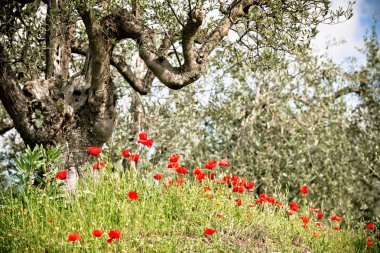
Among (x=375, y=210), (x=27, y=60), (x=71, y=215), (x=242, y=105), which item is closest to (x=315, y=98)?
(x=242, y=105)

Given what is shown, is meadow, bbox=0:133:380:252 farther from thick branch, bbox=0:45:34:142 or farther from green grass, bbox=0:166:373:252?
thick branch, bbox=0:45:34:142

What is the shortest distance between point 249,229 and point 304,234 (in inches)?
56.3

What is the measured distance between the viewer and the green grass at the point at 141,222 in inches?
249

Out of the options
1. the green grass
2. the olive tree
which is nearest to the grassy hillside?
the green grass

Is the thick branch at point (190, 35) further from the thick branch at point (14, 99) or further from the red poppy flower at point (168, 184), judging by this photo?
the thick branch at point (14, 99)

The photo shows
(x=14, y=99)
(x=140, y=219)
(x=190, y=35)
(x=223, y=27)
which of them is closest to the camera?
(x=140, y=219)

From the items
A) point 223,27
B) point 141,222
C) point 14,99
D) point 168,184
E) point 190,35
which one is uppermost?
point 223,27

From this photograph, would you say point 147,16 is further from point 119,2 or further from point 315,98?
point 315,98

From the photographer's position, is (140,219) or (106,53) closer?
(140,219)

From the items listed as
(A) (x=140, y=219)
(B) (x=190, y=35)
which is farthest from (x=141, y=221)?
(B) (x=190, y=35)

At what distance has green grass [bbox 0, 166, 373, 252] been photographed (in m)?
6.32

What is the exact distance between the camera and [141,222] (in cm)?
698

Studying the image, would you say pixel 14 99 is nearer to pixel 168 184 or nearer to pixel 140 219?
pixel 168 184

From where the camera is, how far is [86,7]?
809 centimetres
